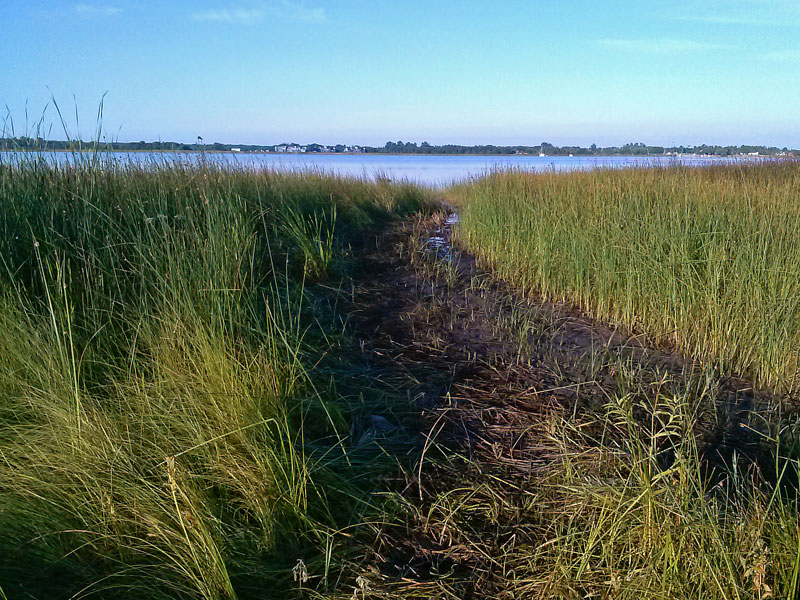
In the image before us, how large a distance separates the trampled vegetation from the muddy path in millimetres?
14

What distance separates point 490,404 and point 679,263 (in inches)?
79.4

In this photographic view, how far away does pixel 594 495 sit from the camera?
1667mm

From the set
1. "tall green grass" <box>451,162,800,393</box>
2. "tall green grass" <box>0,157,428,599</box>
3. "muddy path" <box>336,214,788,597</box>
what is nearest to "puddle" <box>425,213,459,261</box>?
"tall green grass" <box>451,162,800,393</box>

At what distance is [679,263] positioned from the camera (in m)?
3.67

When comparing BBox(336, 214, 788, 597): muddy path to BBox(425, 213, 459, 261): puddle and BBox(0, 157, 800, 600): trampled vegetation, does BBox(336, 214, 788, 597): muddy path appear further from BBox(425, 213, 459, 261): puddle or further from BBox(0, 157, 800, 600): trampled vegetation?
BBox(425, 213, 459, 261): puddle

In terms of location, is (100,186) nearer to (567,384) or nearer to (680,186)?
(567,384)

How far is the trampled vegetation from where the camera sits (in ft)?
5.00

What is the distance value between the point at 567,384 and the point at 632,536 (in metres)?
1.33

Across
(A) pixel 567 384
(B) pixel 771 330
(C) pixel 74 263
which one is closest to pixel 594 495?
(A) pixel 567 384

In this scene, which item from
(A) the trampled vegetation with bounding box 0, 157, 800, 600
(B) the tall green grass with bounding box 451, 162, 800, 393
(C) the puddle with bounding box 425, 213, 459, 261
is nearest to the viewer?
(A) the trampled vegetation with bounding box 0, 157, 800, 600

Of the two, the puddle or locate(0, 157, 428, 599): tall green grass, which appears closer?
locate(0, 157, 428, 599): tall green grass

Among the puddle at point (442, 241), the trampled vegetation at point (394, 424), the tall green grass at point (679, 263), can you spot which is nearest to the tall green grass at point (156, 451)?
the trampled vegetation at point (394, 424)

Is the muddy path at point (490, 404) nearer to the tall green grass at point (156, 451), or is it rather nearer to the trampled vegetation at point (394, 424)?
the trampled vegetation at point (394, 424)

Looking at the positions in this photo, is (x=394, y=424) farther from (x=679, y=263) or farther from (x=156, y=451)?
(x=679, y=263)
